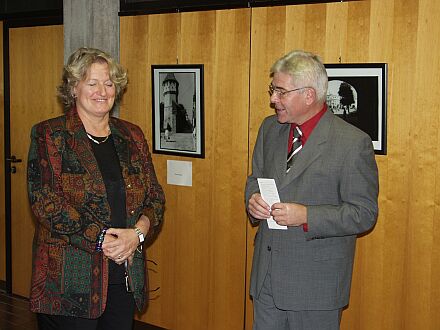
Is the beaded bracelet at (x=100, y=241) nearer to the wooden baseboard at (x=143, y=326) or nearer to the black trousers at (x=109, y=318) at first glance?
the black trousers at (x=109, y=318)

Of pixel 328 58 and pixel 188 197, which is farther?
pixel 188 197

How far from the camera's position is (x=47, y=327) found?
2834 mm

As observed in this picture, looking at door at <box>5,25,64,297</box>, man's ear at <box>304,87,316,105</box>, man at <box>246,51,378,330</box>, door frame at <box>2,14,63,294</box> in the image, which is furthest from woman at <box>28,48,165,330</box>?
door frame at <box>2,14,63,294</box>

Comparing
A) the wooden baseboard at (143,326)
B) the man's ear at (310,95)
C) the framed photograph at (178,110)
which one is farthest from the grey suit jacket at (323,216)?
the wooden baseboard at (143,326)

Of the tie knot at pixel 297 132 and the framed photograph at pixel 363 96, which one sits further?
the framed photograph at pixel 363 96

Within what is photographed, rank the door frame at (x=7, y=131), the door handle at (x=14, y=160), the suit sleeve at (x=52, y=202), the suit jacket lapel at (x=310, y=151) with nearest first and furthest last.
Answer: the suit sleeve at (x=52, y=202)
the suit jacket lapel at (x=310, y=151)
the door frame at (x=7, y=131)
the door handle at (x=14, y=160)

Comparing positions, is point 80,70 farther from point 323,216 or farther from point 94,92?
point 323,216

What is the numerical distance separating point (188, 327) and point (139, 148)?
2.04 meters

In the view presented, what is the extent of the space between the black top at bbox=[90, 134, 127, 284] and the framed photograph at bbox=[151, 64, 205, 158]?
1.55 metres

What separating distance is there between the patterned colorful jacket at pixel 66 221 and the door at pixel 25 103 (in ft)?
8.70

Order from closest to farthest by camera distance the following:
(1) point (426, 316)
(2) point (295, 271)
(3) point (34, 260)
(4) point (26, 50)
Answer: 1. (3) point (34, 260)
2. (2) point (295, 271)
3. (1) point (426, 316)
4. (4) point (26, 50)

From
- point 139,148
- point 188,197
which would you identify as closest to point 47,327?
point 139,148

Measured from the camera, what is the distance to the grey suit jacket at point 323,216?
289cm

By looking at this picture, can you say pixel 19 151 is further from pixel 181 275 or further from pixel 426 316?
pixel 426 316
